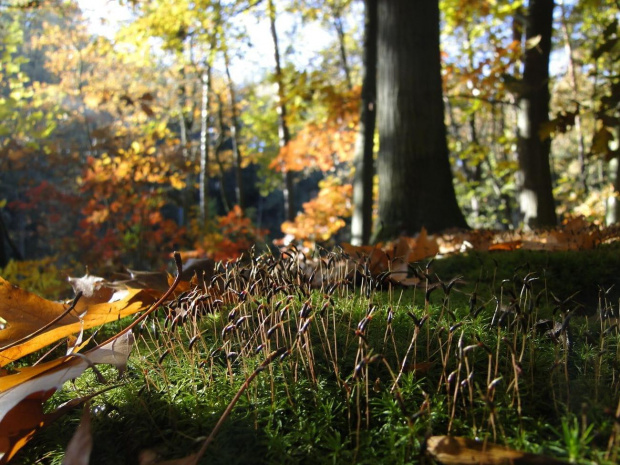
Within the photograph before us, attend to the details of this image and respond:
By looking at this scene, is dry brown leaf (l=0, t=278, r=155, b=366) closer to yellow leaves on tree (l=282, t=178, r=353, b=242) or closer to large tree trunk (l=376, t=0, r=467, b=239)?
large tree trunk (l=376, t=0, r=467, b=239)

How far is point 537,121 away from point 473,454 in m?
6.19

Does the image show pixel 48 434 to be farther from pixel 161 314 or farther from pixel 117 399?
pixel 161 314

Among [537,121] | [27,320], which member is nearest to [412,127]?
[537,121]

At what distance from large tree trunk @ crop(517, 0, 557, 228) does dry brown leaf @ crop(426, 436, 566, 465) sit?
5.79 meters

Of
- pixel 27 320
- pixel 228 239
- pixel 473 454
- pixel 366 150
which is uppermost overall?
pixel 366 150

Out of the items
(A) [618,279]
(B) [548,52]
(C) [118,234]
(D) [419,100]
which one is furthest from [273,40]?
(A) [618,279]

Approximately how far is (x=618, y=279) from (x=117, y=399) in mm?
2132

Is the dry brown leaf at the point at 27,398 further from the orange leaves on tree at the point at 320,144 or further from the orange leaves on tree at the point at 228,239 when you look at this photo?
the orange leaves on tree at the point at 320,144

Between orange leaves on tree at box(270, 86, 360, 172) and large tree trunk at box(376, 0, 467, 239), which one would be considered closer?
large tree trunk at box(376, 0, 467, 239)

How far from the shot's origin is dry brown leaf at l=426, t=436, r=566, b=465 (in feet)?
2.65

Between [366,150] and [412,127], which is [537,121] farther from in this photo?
[366,150]

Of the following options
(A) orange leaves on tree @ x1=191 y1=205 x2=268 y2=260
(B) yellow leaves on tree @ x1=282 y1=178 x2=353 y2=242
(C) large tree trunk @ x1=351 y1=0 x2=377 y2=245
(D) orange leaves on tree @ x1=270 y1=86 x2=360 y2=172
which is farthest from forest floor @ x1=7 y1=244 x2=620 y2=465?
(B) yellow leaves on tree @ x1=282 y1=178 x2=353 y2=242

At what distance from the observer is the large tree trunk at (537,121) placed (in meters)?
6.08

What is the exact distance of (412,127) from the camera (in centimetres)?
442
